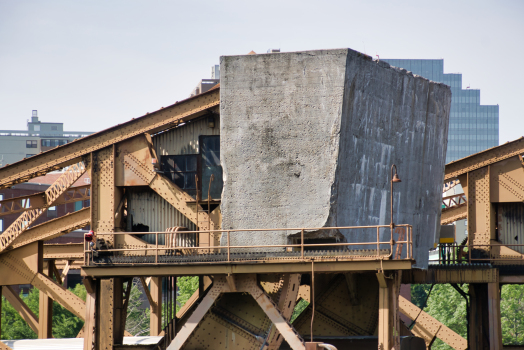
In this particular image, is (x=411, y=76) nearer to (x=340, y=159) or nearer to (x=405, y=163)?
(x=405, y=163)

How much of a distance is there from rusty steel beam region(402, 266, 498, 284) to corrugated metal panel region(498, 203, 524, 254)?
305 cm

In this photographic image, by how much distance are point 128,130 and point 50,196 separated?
4.31 m

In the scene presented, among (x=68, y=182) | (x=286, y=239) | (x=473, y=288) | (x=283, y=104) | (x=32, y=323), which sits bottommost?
(x=32, y=323)

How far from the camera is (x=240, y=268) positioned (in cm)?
1983

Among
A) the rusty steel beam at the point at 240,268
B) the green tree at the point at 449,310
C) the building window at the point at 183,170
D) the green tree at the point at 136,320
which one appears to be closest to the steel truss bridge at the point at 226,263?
the rusty steel beam at the point at 240,268

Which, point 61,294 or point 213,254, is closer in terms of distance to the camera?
point 213,254

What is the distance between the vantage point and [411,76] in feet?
74.7

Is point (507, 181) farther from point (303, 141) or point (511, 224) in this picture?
point (303, 141)

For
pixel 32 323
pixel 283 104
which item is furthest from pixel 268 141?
pixel 32 323

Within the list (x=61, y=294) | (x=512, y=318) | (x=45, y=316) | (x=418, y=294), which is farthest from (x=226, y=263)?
(x=418, y=294)

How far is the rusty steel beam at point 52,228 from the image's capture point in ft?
91.4

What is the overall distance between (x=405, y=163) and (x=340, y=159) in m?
3.25

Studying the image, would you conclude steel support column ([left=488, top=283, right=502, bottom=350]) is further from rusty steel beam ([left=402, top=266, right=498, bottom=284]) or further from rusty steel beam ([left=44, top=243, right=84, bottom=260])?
rusty steel beam ([left=44, top=243, right=84, bottom=260])

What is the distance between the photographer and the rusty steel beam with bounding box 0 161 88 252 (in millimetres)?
24469
